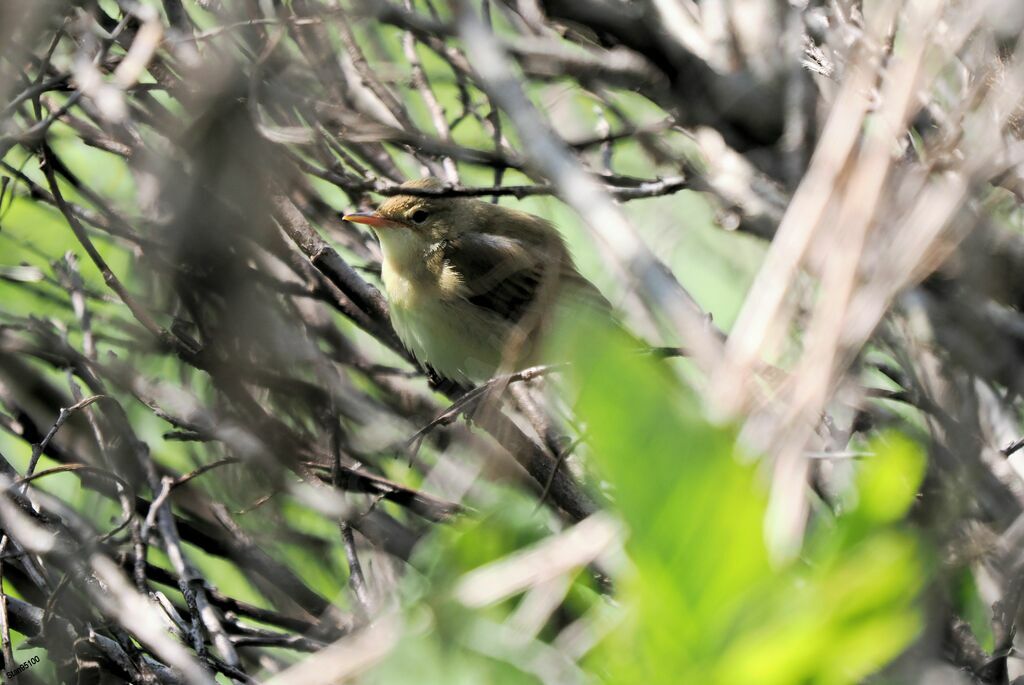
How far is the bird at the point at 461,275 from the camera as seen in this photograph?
13.7 ft

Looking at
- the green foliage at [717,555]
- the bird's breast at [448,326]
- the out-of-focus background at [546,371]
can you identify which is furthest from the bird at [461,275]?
the green foliage at [717,555]

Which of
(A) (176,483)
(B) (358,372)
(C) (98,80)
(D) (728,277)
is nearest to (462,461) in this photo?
(B) (358,372)

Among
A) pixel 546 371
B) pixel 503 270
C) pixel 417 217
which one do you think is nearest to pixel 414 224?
pixel 417 217

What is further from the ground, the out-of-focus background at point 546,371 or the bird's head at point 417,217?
the out-of-focus background at point 546,371

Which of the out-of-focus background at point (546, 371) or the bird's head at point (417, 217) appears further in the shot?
the bird's head at point (417, 217)

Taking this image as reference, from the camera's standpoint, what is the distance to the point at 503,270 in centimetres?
440

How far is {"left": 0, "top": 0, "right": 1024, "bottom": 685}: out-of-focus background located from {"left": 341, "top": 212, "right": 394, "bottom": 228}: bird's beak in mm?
87

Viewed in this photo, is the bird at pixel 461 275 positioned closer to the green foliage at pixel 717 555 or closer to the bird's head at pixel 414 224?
the bird's head at pixel 414 224

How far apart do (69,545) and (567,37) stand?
217 centimetres

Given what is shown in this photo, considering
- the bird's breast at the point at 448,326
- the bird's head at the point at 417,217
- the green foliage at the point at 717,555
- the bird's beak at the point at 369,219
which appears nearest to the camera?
the green foliage at the point at 717,555

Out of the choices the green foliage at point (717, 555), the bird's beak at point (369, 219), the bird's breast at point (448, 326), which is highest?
the green foliage at point (717, 555)

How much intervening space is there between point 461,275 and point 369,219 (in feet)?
2.16

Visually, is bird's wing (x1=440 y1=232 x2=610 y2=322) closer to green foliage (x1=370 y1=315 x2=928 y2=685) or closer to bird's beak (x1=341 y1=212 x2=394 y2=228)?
bird's beak (x1=341 y1=212 x2=394 y2=228)

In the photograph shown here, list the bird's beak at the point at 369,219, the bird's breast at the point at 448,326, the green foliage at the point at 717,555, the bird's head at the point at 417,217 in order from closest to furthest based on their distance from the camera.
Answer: the green foliage at the point at 717,555, the bird's beak at the point at 369,219, the bird's breast at the point at 448,326, the bird's head at the point at 417,217
